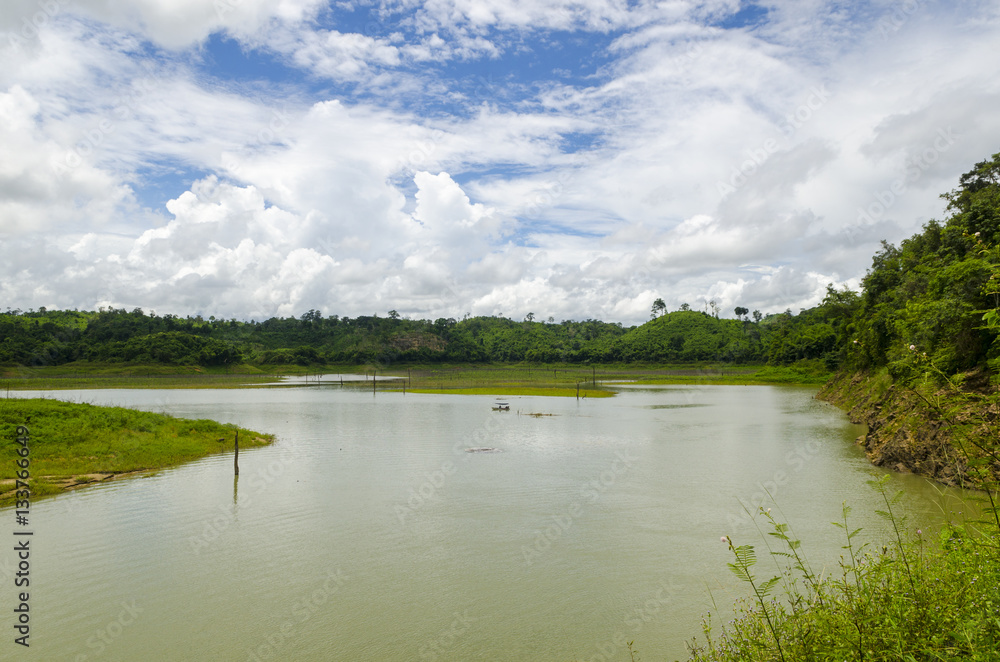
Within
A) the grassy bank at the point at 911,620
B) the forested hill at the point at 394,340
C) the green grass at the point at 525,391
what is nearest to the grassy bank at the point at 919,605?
the grassy bank at the point at 911,620

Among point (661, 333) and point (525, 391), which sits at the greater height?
point (661, 333)

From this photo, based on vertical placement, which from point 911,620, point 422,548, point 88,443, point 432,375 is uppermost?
point 911,620

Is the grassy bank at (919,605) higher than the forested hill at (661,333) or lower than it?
lower

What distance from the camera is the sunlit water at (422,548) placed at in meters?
10.2

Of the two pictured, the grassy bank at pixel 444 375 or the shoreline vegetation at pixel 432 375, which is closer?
the grassy bank at pixel 444 375

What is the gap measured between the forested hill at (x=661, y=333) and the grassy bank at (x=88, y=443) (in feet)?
87.7

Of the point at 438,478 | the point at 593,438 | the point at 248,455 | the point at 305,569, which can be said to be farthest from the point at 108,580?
the point at 593,438

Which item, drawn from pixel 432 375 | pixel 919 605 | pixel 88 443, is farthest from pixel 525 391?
pixel 919 605

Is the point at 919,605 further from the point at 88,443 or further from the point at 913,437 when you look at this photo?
the point at 88,443

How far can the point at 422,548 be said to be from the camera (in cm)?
1465

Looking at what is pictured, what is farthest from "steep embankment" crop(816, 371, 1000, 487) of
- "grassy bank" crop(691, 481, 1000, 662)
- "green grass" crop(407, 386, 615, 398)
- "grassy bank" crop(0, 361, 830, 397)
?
"grassy bank" crop(0, 361, 830, 397)

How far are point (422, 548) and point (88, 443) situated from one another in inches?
756

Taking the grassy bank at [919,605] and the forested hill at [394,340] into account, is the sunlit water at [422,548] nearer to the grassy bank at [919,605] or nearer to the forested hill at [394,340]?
the grassy bank at [919,605]

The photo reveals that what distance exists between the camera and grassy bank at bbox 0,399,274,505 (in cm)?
2148
